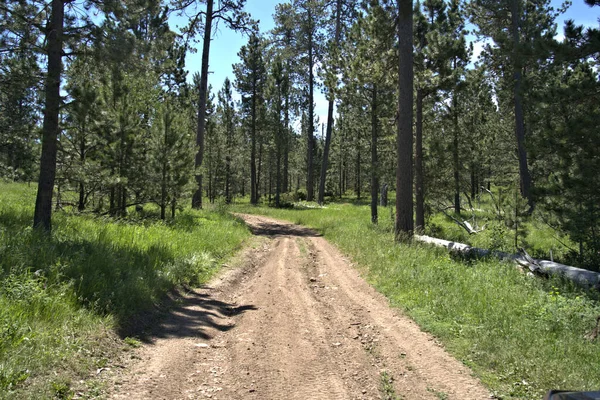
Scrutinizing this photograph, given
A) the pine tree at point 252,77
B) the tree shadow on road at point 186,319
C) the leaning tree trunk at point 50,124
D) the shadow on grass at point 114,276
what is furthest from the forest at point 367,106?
the pine tree at point 252,77

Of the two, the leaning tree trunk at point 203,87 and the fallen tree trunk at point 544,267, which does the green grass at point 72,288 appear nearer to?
the fallen tree trunk at point 544,267

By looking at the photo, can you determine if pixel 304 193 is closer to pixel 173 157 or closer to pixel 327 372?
pixel 173 157

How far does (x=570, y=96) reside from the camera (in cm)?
868

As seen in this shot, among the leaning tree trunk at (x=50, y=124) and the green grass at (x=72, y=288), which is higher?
the leaning tree trunk at (x=50, y=124)

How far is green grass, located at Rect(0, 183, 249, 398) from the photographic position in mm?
3820

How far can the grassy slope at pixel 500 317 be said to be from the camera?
4086mm

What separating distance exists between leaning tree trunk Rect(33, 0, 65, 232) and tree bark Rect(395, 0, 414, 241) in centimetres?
937

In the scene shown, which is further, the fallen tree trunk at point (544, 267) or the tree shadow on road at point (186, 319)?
the fallen tree trunk at point (544, 267)

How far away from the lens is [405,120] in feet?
39.8

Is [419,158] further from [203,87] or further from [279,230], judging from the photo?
[203,87]

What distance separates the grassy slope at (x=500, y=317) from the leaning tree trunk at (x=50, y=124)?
779 centimetres

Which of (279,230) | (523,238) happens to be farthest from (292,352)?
(279,230)

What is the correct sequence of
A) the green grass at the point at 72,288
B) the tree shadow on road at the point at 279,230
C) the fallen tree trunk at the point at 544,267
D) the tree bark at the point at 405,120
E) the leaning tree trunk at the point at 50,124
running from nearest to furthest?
the green grass at the point at 72,288, the fallen tree trunk at the point at 544,267, the leaning tree trunk at the point at 50,124, the tree bark at the point at 405,120, the tree shadow on road at the point at 279,230

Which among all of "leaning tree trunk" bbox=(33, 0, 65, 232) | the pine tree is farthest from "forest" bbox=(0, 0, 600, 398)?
the pine tree
